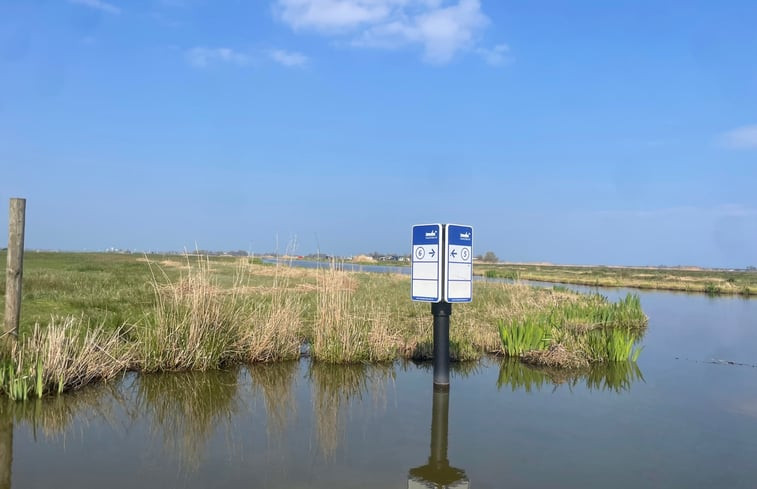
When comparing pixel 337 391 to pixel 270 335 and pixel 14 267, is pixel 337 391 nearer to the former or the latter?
pixel 270 335

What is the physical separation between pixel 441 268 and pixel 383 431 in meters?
2.03

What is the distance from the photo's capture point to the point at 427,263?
6.43 meters

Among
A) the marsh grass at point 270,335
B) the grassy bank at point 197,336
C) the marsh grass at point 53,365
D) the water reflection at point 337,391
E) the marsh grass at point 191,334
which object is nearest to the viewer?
the water reflection at point 337,391

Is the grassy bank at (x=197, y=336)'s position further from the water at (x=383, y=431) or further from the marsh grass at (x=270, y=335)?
the water at (x=383, y=431)

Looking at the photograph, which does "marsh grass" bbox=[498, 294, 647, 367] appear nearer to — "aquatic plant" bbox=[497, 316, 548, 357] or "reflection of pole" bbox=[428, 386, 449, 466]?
"aquatic plant" bbox=[497, 316, 548, 357]

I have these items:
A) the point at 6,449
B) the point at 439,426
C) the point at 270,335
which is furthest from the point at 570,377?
the point at 6,449

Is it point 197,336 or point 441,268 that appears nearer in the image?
point 441,268

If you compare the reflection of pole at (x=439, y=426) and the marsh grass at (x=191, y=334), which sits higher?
the marsh grass at (x=191, y=334)

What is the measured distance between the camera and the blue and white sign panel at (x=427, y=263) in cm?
635

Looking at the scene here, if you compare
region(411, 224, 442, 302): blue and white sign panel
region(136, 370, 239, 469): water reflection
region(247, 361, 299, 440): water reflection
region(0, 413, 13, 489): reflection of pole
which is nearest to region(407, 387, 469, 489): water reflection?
region(247, 361, 299, 440): water reflection

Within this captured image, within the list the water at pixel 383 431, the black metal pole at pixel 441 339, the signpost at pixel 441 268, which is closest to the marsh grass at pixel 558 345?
the water at pixel 383 431

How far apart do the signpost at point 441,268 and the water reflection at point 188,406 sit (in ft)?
8.35

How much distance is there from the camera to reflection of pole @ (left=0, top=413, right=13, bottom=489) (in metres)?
3.81

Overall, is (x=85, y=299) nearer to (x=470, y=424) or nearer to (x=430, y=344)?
(x=430, y=344)
